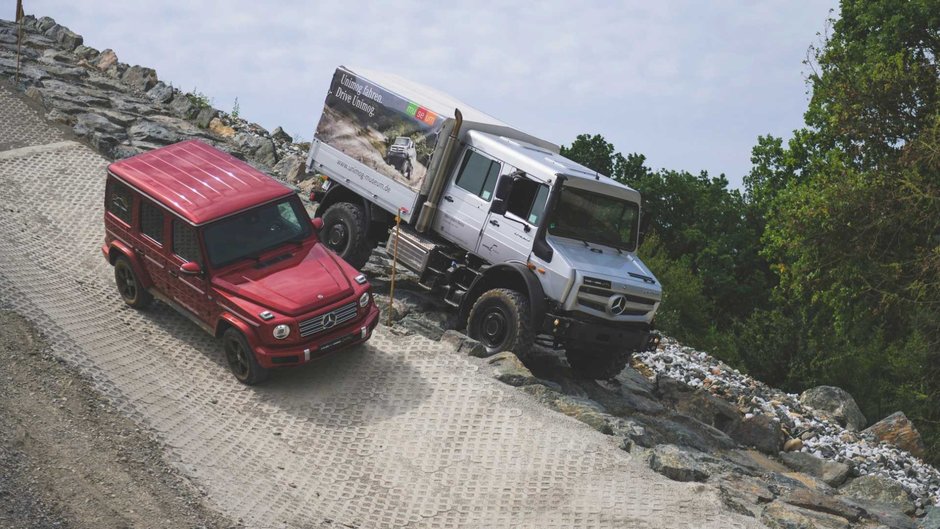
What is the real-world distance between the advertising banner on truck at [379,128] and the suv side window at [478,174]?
21.7 inches

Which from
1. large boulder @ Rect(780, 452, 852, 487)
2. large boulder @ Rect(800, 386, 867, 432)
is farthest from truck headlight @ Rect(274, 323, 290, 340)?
large boulder @ Rect(800, 386, 867, 432)

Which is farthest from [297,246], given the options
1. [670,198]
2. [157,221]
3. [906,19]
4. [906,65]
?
[670,198]

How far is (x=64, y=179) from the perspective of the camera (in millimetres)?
18781

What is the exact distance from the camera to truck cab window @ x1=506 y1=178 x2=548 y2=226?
1461 cm

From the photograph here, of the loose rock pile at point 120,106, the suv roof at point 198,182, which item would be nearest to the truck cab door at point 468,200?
the suv roof at point 198,182

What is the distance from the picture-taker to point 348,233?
665 inches

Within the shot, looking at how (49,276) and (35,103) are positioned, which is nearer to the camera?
(49,276)

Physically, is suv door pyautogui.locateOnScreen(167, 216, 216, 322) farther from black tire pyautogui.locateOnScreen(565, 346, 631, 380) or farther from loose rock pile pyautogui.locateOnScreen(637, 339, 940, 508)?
loose rock pile pyautogui.locateOnScreen(637, 339, 940, 508)

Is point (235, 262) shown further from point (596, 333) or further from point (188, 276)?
point (596, 333)

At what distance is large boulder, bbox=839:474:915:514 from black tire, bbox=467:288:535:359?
16.4 ft

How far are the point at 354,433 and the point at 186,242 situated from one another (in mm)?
3407

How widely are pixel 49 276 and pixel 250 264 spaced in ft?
11.8

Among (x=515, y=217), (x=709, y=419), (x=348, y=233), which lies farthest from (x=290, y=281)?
(x=709, y=419)

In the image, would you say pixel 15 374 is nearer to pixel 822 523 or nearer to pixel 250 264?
pixel 250 264
